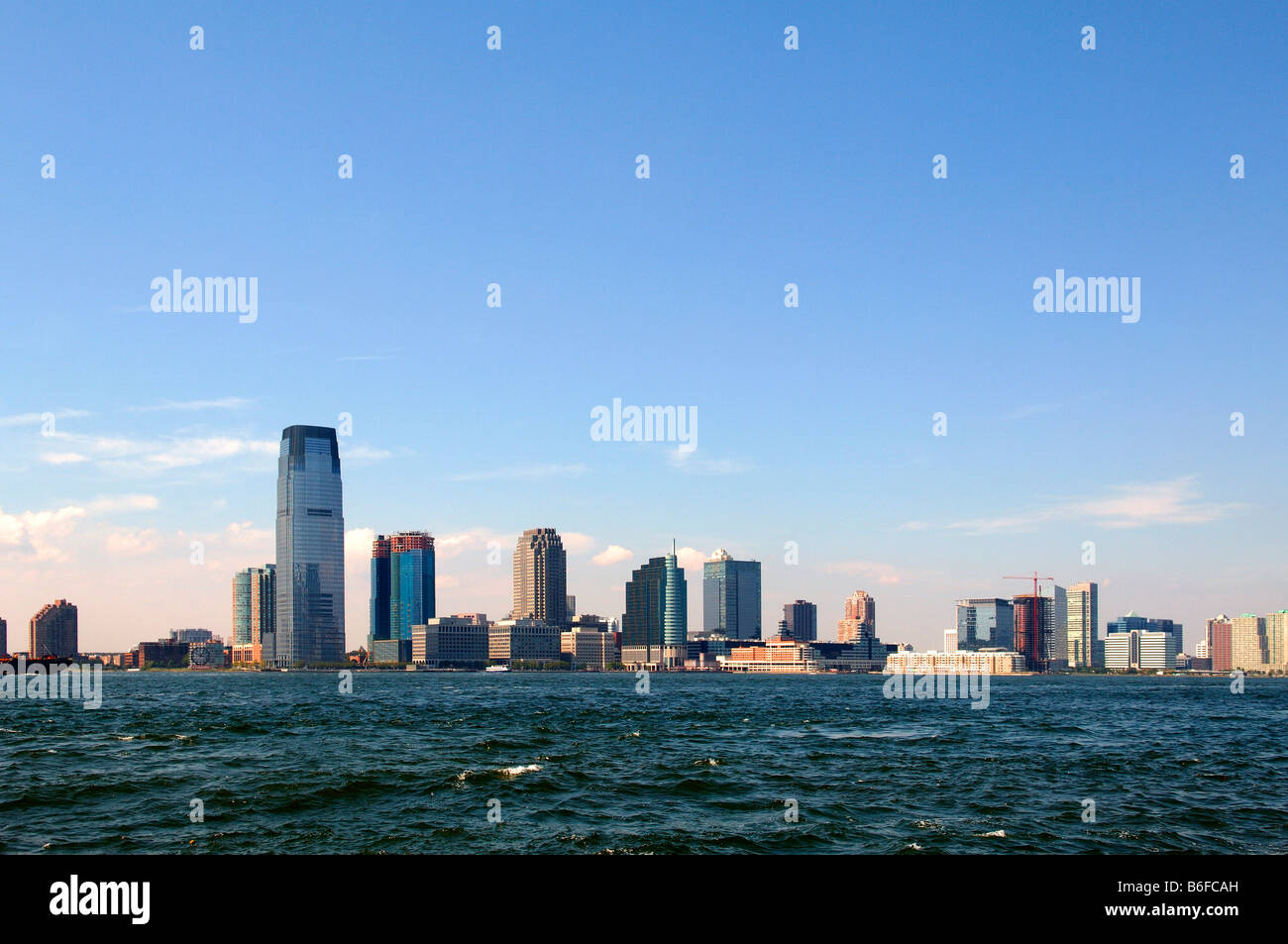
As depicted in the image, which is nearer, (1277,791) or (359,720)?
(1277,791)

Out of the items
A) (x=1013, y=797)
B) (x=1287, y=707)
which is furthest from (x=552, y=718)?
(x=1287, y=707)

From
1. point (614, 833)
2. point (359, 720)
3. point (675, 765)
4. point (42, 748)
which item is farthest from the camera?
point (359, 720)

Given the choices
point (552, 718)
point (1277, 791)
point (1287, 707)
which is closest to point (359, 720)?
point (552, 718)
